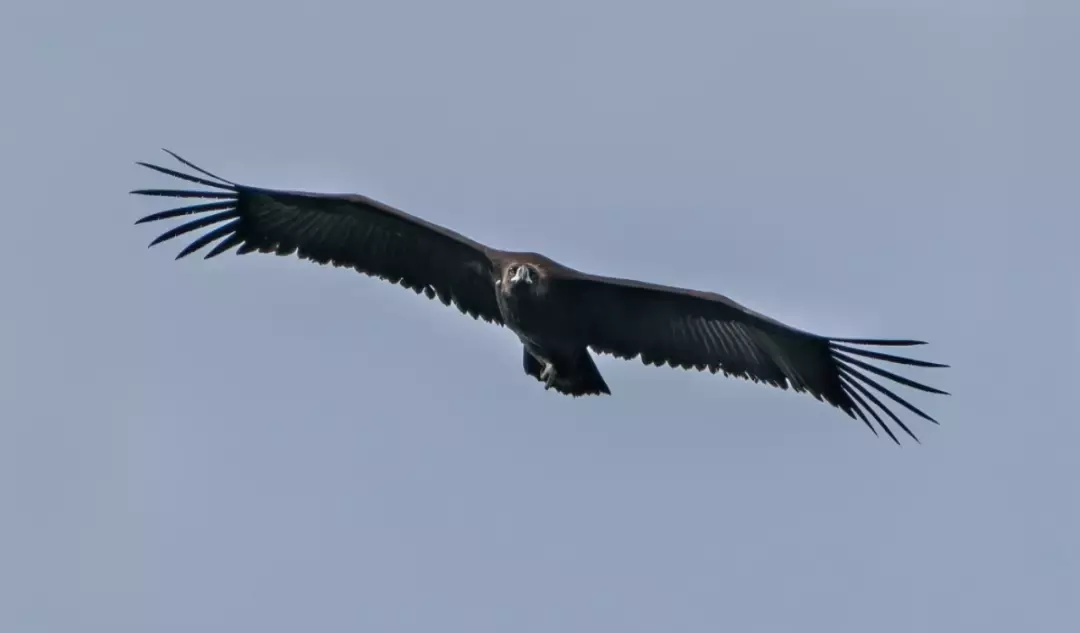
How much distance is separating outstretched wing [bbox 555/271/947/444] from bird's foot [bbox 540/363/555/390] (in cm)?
44

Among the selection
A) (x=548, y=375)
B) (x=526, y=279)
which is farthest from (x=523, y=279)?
(x=548, y=375)

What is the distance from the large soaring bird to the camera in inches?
687

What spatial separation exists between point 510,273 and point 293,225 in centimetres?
261

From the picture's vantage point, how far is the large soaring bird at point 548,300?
17438 mm

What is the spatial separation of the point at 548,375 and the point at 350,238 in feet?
8.18

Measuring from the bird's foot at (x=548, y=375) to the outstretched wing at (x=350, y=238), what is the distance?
0.95 m

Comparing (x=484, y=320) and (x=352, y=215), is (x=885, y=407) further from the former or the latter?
(x=352, y=215)

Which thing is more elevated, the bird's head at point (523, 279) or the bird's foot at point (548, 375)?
the bird's head at point (523, 279)

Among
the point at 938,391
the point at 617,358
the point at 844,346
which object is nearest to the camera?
the point at 938,391

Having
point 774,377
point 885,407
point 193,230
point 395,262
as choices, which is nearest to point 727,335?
point 774,377

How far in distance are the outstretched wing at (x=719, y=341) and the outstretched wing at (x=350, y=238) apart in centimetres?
128

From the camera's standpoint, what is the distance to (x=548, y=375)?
18375mm

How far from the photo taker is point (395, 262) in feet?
→ 63.0

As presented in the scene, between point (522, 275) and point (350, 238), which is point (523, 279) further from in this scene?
point (350, 238)
